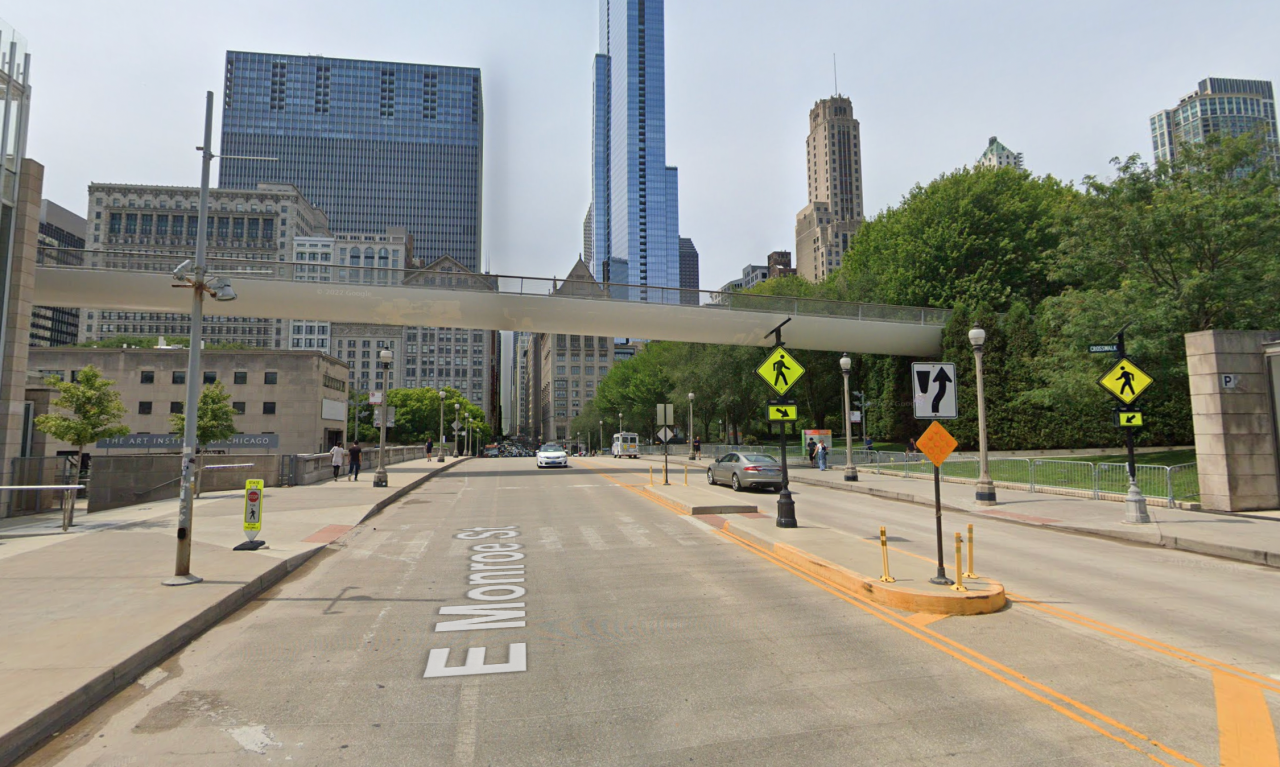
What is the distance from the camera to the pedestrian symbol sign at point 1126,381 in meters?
15.6

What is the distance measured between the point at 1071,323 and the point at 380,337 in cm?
15956

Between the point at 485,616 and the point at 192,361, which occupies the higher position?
the point at 192,361

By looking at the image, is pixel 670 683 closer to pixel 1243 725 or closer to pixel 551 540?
pixel 1243 725

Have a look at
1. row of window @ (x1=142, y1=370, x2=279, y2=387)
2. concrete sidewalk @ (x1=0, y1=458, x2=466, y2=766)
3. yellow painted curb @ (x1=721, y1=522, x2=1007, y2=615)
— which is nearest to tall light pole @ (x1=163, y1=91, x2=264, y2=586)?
concrete sidewalk @ (x1=0, y1=458, x2=466, y2=766)

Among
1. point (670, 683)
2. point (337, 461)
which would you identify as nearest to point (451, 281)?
point (337, 461)

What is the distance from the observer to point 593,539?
1358 centimetres

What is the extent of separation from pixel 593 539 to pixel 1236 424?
1601 cm

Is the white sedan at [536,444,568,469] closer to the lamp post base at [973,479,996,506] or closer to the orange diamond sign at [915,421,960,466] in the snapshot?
the lamp post base at [973,479,996,506]

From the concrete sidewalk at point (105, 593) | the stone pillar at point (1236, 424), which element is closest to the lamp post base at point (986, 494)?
the stone pillar at point (1236, 424)

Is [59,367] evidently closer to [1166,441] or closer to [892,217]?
[892,217]

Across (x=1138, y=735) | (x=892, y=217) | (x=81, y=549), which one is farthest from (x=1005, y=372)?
(x=81, y=549)

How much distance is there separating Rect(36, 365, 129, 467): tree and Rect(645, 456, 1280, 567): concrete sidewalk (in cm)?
2498

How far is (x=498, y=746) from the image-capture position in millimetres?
4512

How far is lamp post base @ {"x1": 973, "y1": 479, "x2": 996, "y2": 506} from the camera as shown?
19.4 m
